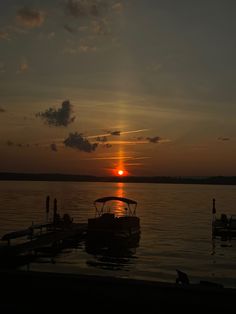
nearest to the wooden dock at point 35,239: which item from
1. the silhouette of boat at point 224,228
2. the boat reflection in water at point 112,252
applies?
the boat reflection in water at point 112,252

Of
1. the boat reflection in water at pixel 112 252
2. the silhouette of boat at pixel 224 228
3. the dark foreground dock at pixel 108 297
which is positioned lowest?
the boat reflection in water at pixel 112 252

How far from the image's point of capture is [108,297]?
13.9 m

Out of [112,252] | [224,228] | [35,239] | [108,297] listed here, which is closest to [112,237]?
[112,252]

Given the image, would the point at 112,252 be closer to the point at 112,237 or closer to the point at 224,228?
the point at 112,237

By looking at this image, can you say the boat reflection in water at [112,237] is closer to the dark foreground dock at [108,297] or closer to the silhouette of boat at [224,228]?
the silhouette of boat at [224,228]

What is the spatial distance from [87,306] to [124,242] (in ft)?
95.7

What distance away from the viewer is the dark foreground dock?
13203 millimetres

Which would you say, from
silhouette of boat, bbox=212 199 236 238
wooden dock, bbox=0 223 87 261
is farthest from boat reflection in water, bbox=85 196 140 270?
silhouette of boat, bbox=212 199 236 238

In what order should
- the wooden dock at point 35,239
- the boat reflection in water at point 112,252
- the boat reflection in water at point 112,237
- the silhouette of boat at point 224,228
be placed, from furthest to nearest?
1. the silhouette of boat at point 224,228
2. the boat reflection in water at point 112,237
3. the boat reflection in water at point 112,252
4. the wooden dock at point 35,239

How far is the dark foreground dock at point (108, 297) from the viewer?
1320cm

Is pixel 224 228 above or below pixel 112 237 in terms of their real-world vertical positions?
above

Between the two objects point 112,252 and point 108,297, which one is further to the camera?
point 112,252

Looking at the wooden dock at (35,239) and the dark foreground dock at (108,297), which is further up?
the dark foreground dock at (108,297)

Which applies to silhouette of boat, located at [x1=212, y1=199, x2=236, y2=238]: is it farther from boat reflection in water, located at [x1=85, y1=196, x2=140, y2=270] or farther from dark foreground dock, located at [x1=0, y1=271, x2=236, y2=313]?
dark foreground dock, located at [x1=0, y1=271, x2=236, y2=313]
